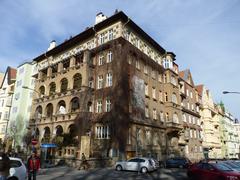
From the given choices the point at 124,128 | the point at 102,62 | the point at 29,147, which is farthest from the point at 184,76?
the point at 29,147

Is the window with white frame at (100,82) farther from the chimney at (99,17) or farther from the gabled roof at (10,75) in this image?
the gabled roof at (10,75)

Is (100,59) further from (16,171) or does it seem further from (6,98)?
(6,98)

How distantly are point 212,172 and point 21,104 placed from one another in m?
44.9

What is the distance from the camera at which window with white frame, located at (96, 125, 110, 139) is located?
97.0 ft

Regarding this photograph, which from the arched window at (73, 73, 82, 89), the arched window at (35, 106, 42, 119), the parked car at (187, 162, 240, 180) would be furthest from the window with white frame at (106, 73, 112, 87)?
the parked car at (187, 162, 240, 180)

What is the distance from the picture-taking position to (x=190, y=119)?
50.6 meters

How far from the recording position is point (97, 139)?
98.0ft

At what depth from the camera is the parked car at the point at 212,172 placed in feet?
44.8

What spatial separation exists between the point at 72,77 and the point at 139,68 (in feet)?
36.1

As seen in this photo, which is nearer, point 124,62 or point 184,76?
point 124,62

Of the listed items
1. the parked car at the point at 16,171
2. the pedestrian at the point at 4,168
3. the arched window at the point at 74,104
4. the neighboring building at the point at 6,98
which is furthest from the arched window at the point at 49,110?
the pedestrian at the point at 4,168

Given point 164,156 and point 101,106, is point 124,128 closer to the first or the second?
point 101,106

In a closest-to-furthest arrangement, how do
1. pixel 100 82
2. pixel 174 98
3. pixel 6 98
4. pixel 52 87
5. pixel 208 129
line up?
1. pixel 100 82
2. pixel 52 87
3. pixel 174 98
4. pixel 6 98
5. pixel 208 129

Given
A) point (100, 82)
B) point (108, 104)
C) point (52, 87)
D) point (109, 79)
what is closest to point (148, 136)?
point (108, 104)
